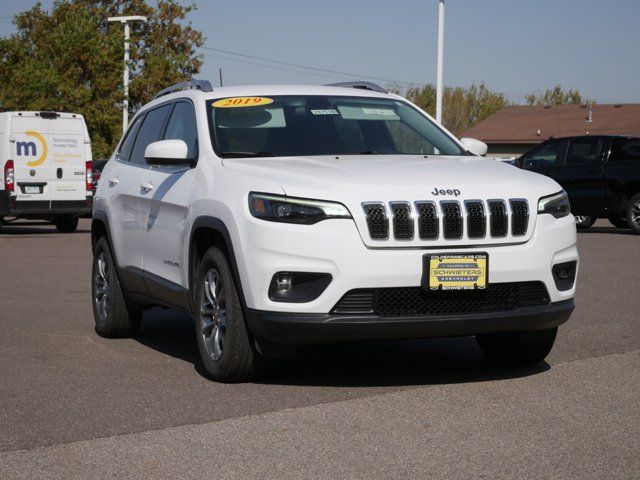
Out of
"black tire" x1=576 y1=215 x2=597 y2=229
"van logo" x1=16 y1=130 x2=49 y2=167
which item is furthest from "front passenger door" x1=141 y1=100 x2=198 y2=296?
"black tire" x1=576 y1=215 x2=597 y2=229

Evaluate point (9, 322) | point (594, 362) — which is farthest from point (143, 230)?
point (594, 362)

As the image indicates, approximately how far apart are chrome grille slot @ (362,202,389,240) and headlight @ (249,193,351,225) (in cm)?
11

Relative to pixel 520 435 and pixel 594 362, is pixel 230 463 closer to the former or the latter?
pixel 520 435

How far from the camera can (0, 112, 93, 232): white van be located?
941 inches

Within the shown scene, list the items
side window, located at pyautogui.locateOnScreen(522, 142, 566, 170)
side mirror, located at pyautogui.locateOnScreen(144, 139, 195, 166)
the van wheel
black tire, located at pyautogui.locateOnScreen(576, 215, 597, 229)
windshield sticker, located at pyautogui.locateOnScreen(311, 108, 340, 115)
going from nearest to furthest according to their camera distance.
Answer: side mirror, located at pyautogui.locateOnScreen(144, 139, 195, 166) → windshield sticker, located at pyautogui.locateOnScreen(311, 108, 340, 115) → side window, located at pyautogui.locateOnScreen(522, 142, 566, 170) → black tire, located at pyautogui.locateOnScreen(576, 215, 597, 229) → the van wheel

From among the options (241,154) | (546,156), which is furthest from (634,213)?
(241,154)

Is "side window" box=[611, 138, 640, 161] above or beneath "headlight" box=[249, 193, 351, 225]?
beneath

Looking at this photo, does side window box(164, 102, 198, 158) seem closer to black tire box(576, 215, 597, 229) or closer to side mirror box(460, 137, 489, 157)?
side mirror box(460, 137, 489, 157)

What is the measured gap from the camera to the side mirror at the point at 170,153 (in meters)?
7.55

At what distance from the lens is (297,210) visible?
6539mm

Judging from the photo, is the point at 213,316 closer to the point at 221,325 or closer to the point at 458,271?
the point at 221,325

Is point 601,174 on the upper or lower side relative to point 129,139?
lower

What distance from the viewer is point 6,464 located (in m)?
5.25

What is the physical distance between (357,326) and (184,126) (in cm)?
241
